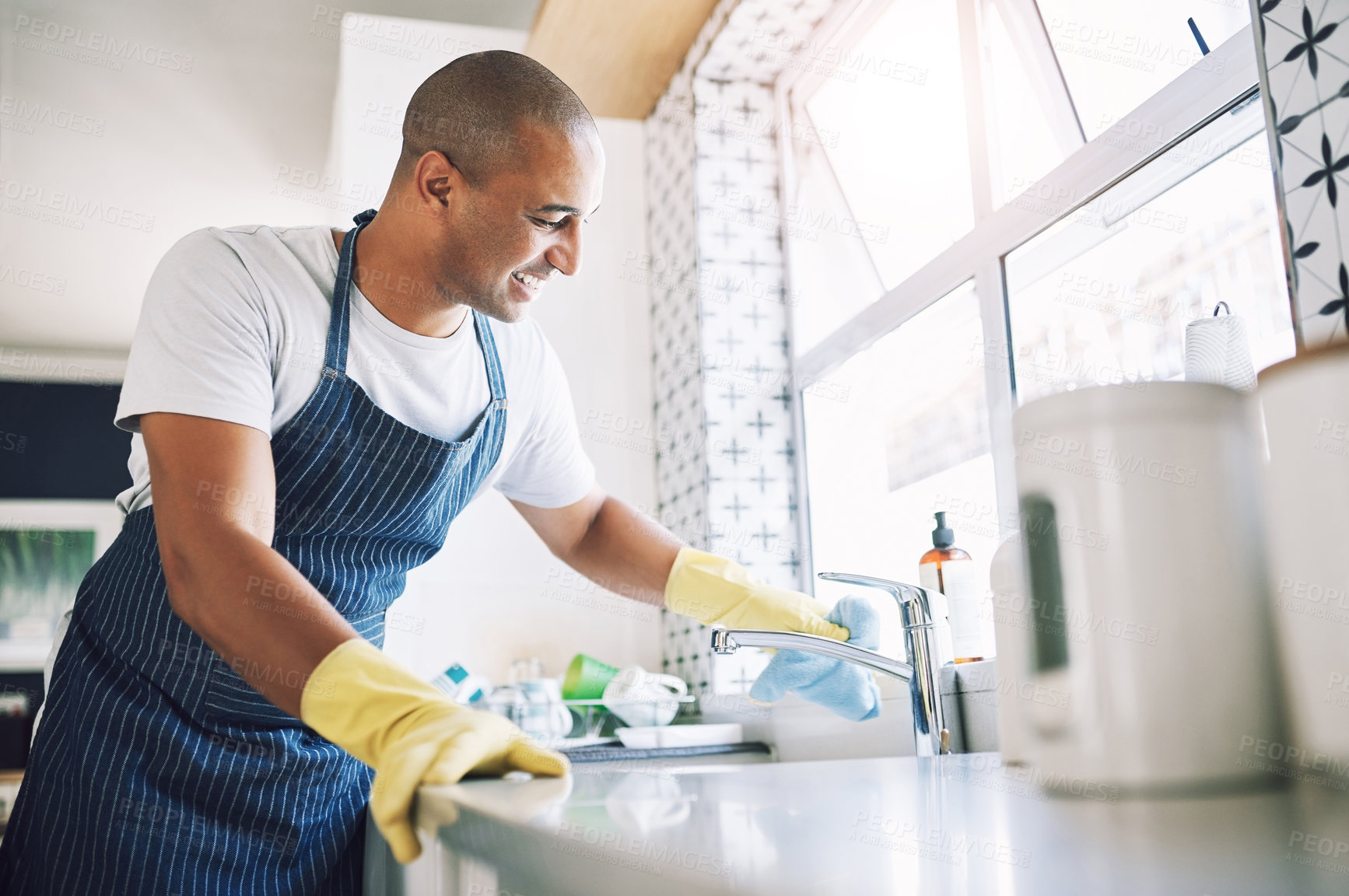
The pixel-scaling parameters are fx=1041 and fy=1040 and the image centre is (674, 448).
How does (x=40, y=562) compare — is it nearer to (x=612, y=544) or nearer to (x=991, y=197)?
(x=612, y=544)

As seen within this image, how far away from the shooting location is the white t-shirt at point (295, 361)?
105 cm

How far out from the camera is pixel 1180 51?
1475mm

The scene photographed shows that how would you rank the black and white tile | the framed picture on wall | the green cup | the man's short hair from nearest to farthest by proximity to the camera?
the black and white tile, the man's short hair, the green cup, the framed picture on wall

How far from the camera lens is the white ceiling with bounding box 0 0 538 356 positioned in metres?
2.88

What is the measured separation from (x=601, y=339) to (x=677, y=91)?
69 cm

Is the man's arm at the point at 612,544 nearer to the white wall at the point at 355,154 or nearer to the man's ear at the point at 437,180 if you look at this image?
the man's ear at the point at 437,180

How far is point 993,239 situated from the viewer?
1.84 m

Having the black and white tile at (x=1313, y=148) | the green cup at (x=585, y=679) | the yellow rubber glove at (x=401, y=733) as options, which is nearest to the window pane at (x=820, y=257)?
the green cup at (x=585, y=679)

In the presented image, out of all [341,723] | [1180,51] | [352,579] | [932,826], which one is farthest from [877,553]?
[932,826]

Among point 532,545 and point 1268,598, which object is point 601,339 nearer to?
point 532,545

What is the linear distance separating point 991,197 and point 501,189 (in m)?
0.97

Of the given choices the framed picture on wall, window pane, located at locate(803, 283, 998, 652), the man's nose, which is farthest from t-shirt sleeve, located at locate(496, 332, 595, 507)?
the framed picture on wall

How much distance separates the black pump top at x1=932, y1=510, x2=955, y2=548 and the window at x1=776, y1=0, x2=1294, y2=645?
0.10m

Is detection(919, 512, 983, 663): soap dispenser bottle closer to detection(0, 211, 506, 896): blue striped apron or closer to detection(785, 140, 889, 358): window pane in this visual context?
detection(0, 211, 506, 896): blue striped apron
